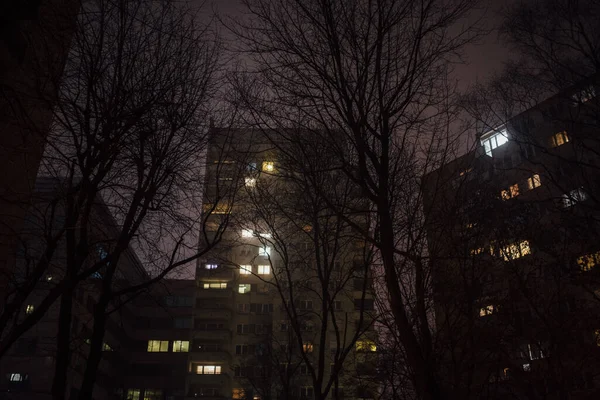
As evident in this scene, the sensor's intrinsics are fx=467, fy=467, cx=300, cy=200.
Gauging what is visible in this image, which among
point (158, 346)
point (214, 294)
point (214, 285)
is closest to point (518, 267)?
point (214, 294)

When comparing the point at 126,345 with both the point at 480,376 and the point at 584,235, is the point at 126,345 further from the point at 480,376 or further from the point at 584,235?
the point at 584,235

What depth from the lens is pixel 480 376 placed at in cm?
2580

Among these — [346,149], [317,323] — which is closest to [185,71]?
[346,149]

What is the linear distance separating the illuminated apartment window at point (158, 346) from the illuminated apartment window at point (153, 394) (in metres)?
5.16

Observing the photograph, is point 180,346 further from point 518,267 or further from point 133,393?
point 518,267

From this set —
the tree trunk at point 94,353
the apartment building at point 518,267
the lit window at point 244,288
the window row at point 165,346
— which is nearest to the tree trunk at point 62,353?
the tree trunk at point 94,353

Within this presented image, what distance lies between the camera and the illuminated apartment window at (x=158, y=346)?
65.9m

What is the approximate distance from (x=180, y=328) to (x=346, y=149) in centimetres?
6180

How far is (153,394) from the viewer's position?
63.4 m

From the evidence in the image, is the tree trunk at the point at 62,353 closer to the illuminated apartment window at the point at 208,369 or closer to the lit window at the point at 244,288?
the illuminated apartment window at the point at 208,369

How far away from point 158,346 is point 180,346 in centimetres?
329

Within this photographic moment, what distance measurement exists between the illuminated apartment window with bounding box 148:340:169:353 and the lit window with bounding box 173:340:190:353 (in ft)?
4.08

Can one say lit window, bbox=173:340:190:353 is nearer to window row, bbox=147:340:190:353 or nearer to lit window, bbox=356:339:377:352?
window row, bbox=147:340:190:353

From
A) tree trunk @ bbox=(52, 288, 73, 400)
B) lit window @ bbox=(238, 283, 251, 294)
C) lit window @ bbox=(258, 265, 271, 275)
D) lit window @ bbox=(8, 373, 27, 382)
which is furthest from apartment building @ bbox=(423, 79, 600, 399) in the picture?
lit window @ bbox=(238, 283, 251, 294)
